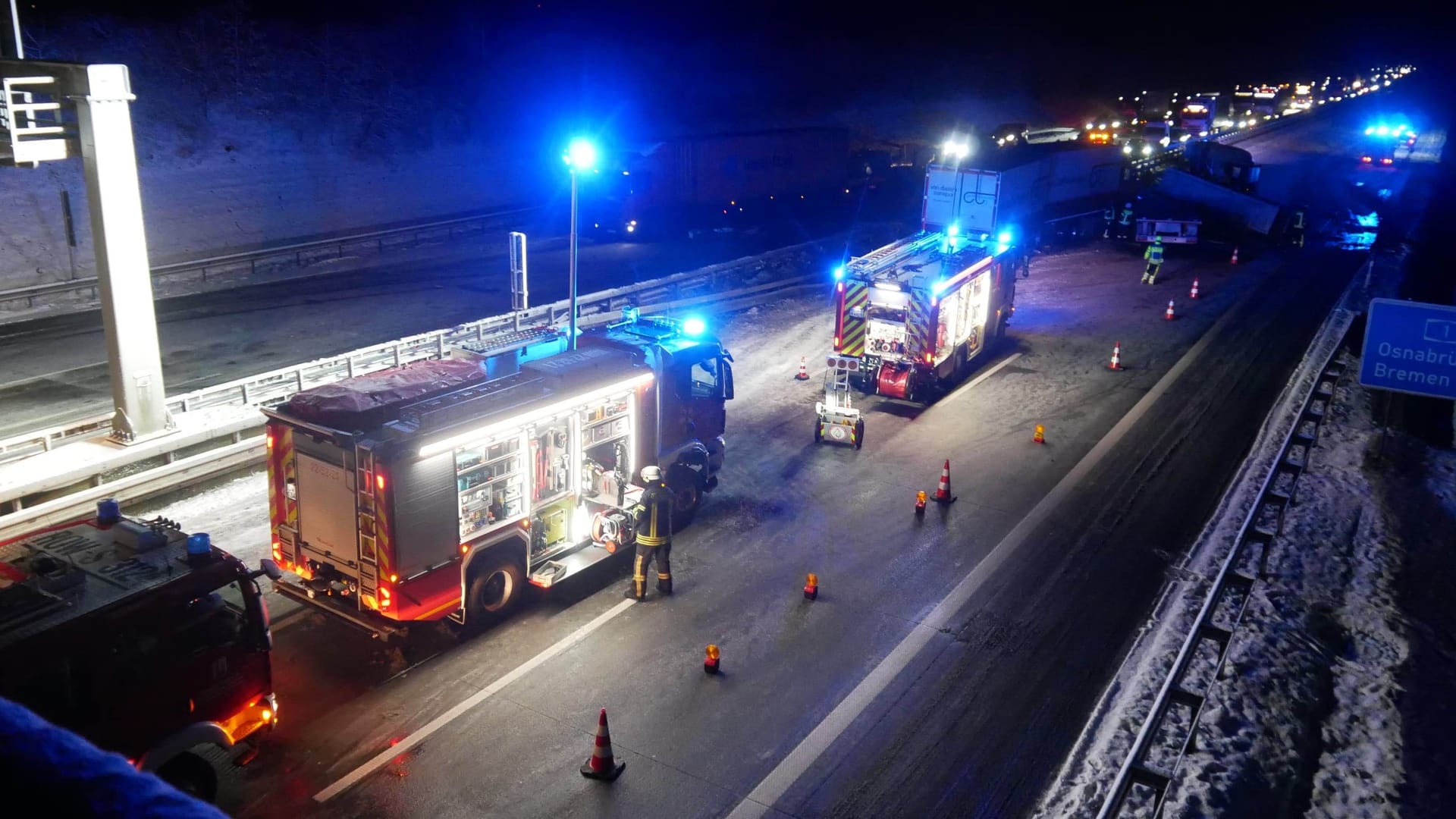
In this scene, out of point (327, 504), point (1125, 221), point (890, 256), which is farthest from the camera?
point (1125, 221)

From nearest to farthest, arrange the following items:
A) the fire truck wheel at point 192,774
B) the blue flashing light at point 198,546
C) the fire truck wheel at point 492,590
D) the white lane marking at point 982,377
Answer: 1. the fire truck wheel at point 192,774
2. the blue flashing light at point 198,546
3. the fire truck wheel at point 492,590
4. the white lane marking at point 982,377

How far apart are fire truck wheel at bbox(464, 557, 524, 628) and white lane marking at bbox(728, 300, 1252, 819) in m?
4.08

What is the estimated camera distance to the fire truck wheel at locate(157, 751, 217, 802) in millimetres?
8500

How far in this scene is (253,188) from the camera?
34.4 metres

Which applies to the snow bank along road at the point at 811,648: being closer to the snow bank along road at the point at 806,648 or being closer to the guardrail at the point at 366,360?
the snow bank along road at the point at 806,648

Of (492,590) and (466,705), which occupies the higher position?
(492,590)

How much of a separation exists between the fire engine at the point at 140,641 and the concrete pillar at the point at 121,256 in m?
7.76

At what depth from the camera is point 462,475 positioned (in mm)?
11539

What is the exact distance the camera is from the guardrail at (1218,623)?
8.78 meters

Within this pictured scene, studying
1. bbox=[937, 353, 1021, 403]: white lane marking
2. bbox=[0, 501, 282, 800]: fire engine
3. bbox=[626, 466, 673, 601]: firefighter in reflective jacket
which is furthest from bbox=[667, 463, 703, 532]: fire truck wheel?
bbox=[937, 353, 1021, 403]: white lane marking

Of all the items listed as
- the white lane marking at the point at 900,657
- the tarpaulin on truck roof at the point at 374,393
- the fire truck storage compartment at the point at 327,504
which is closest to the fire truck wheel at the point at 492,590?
the fire truck storage compartment at the point at 327,504

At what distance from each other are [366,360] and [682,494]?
7.93 metres

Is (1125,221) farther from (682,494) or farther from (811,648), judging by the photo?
(811,648)

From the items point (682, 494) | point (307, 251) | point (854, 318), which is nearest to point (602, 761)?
point (682, 494)
